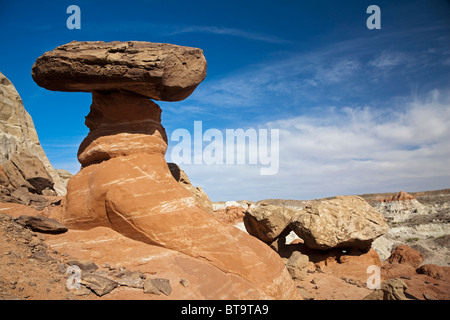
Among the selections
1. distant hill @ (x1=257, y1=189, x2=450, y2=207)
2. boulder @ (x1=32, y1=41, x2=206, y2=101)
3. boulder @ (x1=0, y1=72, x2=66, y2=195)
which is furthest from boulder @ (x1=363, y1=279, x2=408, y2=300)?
distant hill @ (x1=257, y1=189, x2=450, y2=207)

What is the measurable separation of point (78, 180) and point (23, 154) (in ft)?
27.7

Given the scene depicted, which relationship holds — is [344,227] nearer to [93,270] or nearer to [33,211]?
[93,270]

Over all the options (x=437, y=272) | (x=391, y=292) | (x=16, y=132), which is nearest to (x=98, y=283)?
(x=391, y=292)

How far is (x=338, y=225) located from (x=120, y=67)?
10.4 m

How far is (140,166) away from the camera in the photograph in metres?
7.40

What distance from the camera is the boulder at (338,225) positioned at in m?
12.2

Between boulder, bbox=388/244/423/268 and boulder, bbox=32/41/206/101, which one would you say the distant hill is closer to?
boulder, bbox=388/244/423/268

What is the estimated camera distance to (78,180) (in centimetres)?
777

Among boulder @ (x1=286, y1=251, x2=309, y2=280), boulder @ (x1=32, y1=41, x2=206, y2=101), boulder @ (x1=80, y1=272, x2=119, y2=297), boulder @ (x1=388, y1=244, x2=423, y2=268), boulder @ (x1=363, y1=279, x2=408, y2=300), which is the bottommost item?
boulder @ (x1=388, y1=244, x2=423, y2=268)

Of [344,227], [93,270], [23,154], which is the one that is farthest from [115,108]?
[344,227]

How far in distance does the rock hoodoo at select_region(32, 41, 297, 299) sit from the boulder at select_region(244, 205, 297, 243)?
6.43m

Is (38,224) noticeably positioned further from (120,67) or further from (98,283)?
(120,67)

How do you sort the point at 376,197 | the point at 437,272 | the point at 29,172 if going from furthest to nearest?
the point at 376,197 < the point at 29,172 < the point at 437,272

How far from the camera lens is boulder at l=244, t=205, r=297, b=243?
13.5 m
